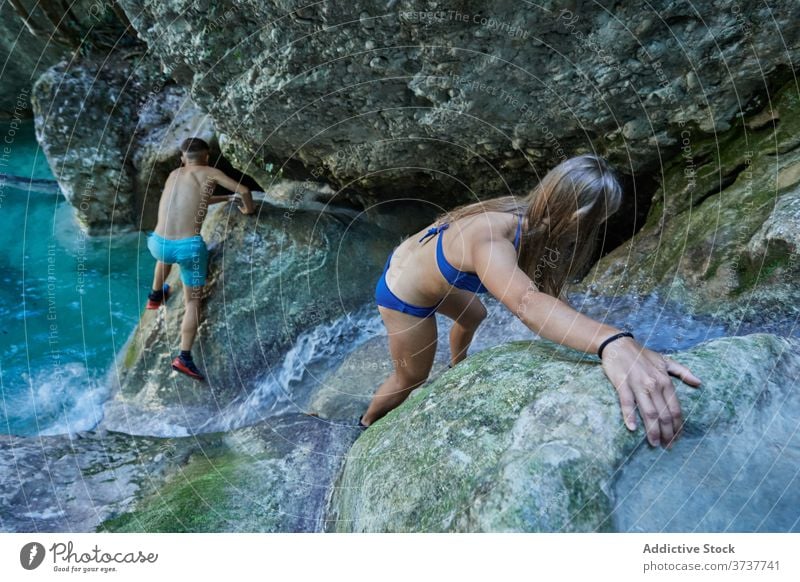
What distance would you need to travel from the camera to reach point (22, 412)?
281 cm

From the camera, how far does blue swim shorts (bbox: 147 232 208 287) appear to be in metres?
2.92

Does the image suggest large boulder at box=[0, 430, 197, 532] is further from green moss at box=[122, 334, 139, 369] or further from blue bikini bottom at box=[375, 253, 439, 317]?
blue bikini bottom at box=[375, 253, 439, 317]

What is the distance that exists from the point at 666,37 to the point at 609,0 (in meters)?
0.28

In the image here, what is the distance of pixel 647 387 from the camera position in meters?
1.18

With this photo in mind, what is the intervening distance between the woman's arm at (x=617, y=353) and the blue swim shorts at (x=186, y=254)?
2.06 metres

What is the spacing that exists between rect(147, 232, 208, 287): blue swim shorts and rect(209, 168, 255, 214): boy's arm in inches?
10.9

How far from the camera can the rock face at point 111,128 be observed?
3.77 meters

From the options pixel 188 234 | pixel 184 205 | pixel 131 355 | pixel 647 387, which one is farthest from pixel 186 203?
pixel 647 387

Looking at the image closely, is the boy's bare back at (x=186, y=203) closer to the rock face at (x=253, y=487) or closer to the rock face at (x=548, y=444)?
the rock face at (x=253, y=487)

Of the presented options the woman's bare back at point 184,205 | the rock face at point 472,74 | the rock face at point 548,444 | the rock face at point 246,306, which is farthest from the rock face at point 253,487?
the rock face at point 472,74

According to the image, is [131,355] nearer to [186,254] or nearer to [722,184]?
[186,254]

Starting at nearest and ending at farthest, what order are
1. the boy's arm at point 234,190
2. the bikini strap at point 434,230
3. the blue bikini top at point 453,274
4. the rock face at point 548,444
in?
the rock face at point 548,444 < the blue bikini top at point 453,274 < the bikini strap at point 434,230 < the boy's arm at point 234,190

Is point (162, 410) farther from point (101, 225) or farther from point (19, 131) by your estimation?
point (19, 131)

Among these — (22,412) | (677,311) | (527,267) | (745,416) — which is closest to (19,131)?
(22,412)
